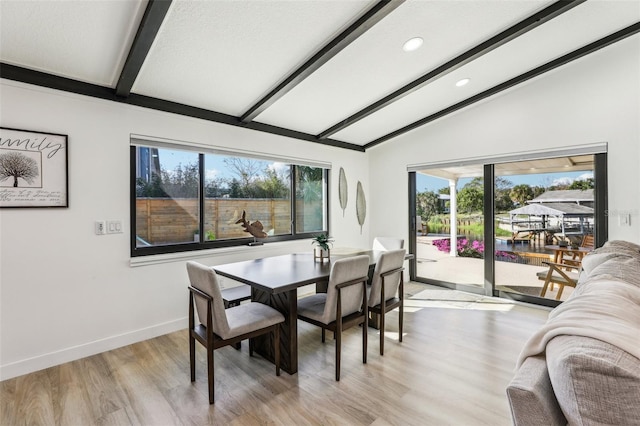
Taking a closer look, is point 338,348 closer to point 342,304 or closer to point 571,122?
point 342,304

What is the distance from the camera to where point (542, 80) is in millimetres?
3676

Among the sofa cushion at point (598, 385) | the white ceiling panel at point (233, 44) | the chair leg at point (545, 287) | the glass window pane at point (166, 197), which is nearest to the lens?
the sofa cushion at point (598, 385)

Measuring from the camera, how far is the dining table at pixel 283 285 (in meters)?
2.16

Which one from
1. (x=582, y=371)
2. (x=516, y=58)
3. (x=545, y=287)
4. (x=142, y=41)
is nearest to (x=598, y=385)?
(x=582, y=371)

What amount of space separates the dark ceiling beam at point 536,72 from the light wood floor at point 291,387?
2702 millimetres

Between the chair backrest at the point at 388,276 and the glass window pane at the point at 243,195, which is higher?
the glass window pane at the point at 243,195

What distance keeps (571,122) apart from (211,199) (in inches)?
163

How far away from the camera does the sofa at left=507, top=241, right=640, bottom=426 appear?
78 centimetres

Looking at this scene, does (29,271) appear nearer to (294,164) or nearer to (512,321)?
(294,164)

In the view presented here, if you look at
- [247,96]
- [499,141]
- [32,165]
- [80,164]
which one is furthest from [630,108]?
[32,165]

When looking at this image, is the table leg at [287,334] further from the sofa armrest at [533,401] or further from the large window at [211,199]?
the sofa armrest at [533,401]

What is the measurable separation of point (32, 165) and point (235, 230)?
190cm

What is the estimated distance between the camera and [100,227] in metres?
2.69

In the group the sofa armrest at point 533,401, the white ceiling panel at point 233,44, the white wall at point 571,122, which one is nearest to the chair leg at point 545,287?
the white wall at point 571,122
